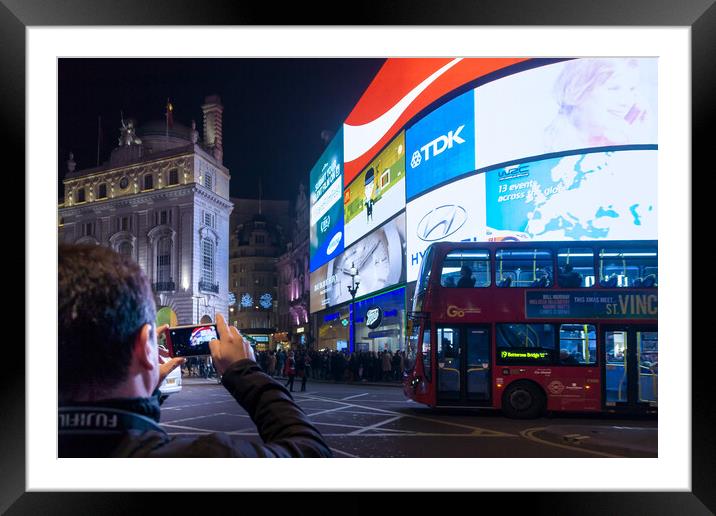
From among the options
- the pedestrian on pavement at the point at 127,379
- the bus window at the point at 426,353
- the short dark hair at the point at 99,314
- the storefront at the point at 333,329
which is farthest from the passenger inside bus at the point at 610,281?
the short dark hair at the point at 99,314

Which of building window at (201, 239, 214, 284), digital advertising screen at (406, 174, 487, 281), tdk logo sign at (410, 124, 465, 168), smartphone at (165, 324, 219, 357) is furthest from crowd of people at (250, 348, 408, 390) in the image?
smartphone at (165, 324, 219, 357)

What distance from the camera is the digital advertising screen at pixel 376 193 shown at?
15.6 meters

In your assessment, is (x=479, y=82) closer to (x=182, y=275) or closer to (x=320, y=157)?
(x=320, y=157)

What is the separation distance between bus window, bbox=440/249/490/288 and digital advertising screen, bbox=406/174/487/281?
11.2 ft

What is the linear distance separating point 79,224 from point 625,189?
33.6 feet

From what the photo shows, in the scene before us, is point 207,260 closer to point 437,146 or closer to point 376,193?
point 437,146

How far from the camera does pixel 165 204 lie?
396 inches

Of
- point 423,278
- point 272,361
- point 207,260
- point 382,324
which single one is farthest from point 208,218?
point 382,324

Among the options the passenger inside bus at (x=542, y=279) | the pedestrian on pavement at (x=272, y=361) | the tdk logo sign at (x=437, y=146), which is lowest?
the pedestrian on pavement at (x=272, y=361)

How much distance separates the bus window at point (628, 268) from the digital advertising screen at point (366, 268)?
5.96 m

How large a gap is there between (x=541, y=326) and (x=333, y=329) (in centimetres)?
844

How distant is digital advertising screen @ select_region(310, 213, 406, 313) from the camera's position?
15.4 m
